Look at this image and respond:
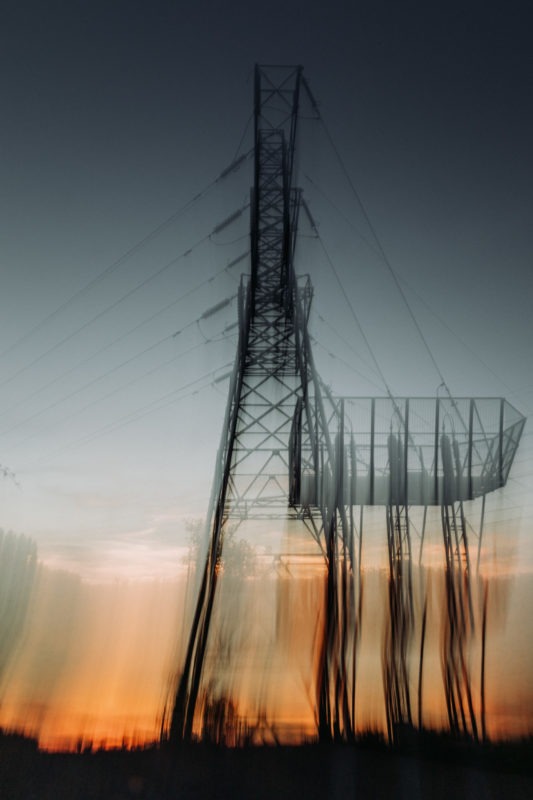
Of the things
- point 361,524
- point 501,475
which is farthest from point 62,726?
point 501,475

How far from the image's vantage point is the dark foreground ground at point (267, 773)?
921 cm

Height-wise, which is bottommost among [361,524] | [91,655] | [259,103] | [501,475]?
[91,655]

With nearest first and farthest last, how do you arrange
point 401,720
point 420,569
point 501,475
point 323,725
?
point 323,725 → point 401,720 → point 501,475 → point 420,569

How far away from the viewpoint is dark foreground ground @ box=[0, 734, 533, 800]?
30.2ft

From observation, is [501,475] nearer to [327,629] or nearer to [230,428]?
[327,629]

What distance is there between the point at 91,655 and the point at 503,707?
2905 centimetres

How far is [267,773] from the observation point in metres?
10.1

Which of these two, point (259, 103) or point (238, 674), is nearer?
point (259, 103)

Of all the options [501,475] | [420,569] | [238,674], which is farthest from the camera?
[238,674]

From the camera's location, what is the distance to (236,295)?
→ 687 inches

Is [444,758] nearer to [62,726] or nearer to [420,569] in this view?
[420,569]

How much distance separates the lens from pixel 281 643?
1145 inches

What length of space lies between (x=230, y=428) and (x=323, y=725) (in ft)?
25.2

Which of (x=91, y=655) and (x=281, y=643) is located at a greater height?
(x=281, y=643)
